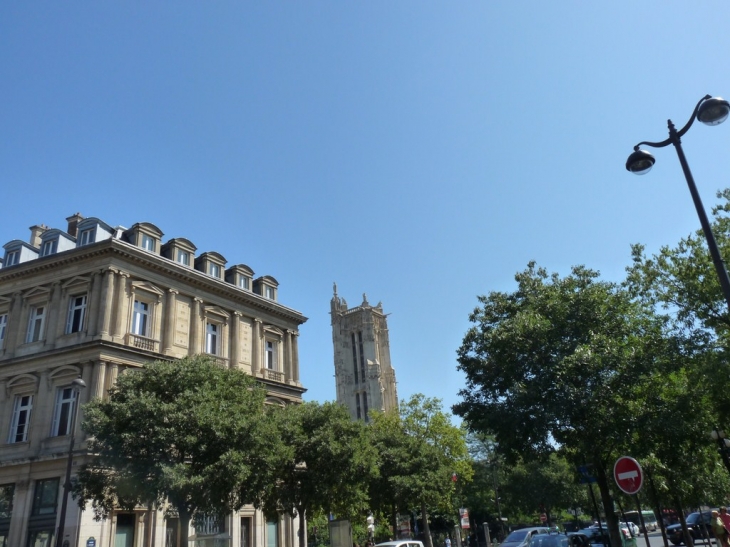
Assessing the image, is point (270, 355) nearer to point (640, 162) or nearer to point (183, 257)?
point (183, 257)

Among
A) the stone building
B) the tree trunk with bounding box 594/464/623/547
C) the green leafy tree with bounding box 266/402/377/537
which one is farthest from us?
the stone building

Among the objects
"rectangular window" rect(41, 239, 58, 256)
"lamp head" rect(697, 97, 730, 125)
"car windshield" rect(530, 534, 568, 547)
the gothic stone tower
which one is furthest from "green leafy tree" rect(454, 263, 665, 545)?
the gothic stone tower

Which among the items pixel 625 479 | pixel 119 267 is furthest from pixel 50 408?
pixel 625 479

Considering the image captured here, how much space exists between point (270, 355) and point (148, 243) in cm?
1114

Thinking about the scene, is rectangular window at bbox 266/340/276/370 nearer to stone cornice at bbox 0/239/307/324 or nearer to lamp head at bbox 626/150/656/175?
stone cornice at bbox 0/239/307/324

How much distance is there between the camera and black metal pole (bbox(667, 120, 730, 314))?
984 centimetres

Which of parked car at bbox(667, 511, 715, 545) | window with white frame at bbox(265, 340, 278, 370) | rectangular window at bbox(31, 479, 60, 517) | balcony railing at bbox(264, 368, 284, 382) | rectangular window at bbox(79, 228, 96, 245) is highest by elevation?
rectangular window at bbox(79, 228, 96, 245)

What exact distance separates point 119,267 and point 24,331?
640 centimetres

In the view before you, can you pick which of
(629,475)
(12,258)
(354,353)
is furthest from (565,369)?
(354,353)

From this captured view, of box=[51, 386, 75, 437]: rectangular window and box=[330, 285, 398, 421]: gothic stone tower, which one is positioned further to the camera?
box=[330, 285, 398, 421]: gothic stone tower

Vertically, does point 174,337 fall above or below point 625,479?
above

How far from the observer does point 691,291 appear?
1859 centimetres

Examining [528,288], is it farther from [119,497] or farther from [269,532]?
[269,532]

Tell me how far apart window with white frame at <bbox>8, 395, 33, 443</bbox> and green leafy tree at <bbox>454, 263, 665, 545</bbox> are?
71.1 ft
